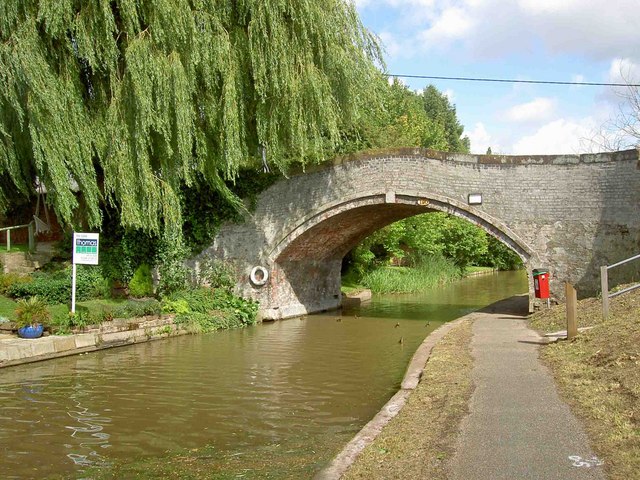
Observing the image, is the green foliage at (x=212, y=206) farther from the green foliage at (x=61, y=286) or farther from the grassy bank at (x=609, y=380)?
the grassy bank at (x=609, y=380)

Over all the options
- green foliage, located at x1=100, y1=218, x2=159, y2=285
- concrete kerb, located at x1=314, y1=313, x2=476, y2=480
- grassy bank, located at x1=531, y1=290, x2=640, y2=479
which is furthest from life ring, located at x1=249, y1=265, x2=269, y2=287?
grassy bank, located at x1=531, y1=290, x2=640, y2=479

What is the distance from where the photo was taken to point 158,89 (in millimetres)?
12477

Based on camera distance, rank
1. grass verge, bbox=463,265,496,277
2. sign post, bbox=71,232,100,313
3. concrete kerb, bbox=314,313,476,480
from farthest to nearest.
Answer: grass verge, bbox=463,265,496,277, sign post, bbox=71,232,100,313, concrete kerb, bbox=314,313,476,480

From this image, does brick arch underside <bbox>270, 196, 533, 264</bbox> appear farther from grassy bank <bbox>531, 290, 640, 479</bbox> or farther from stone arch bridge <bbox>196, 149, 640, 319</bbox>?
grassy bank <bbox>531, 290, 640, 479</bbox>

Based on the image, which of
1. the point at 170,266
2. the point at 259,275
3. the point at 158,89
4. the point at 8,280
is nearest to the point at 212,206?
the point at 170,266

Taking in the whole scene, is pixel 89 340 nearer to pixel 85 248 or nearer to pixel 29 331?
pixel 29 331

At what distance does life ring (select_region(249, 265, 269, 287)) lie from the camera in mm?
16688

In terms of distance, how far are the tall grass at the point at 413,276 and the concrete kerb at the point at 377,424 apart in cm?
1555

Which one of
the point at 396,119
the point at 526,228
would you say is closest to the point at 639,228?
the point at 526,228

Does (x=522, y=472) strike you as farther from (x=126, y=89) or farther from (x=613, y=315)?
(x=126, y=89)

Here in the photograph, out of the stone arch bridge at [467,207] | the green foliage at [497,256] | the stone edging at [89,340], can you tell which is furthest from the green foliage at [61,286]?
the green foliage at [497,256]

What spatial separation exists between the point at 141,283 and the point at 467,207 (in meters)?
8.26

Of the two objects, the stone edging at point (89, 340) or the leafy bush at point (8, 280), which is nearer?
the stone edging at point (89, 340)

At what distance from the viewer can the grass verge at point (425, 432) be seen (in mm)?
4547
